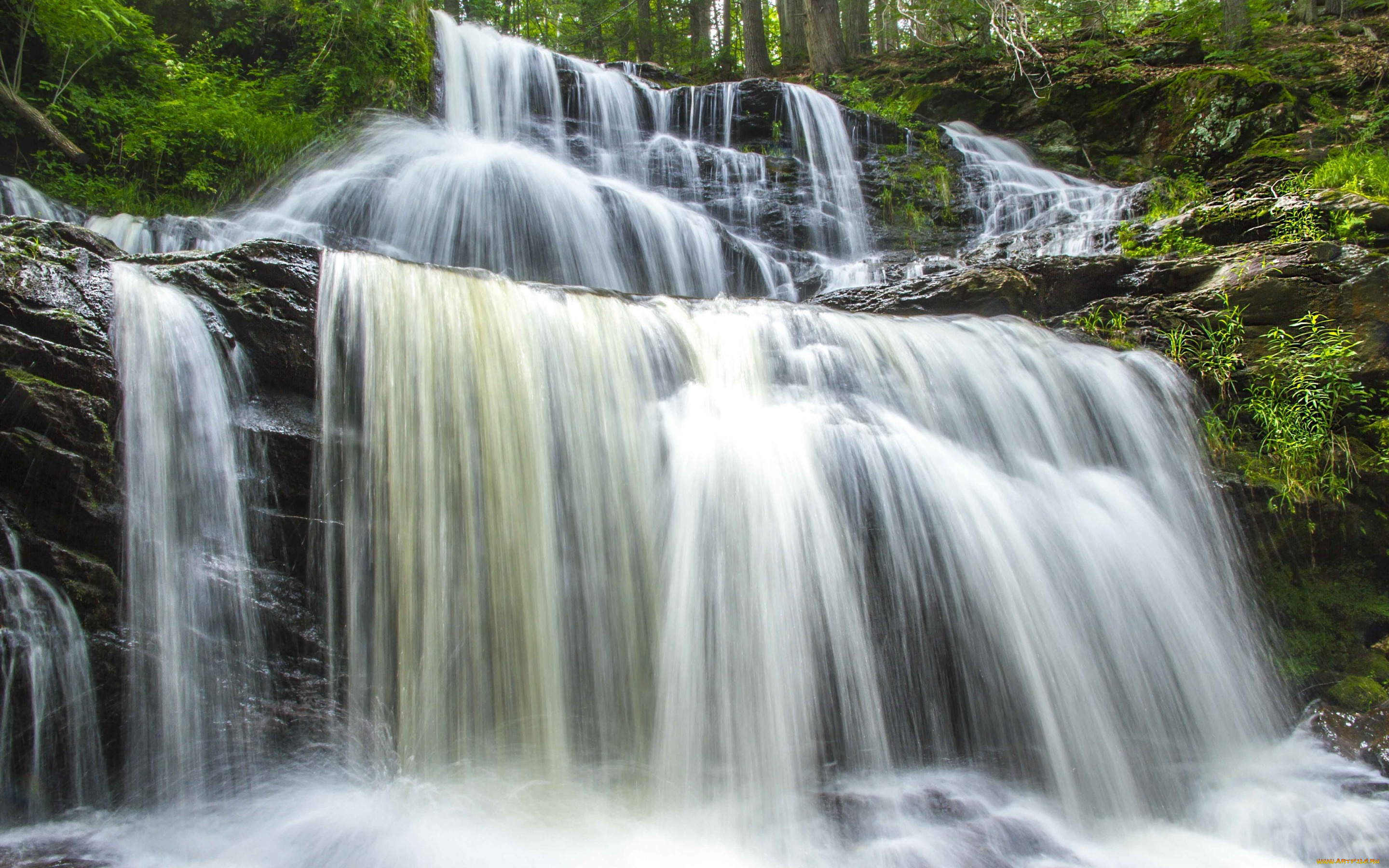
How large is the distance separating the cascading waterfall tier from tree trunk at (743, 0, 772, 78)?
4100mm

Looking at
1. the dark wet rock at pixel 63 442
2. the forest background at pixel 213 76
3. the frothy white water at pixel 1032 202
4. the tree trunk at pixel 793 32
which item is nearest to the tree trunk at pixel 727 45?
the tree trunk at pixel 793 32

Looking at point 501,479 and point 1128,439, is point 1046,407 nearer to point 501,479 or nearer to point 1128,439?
point 1128,439

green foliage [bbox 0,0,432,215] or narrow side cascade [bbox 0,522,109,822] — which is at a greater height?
green foliage [bbox 0,0,432,215]

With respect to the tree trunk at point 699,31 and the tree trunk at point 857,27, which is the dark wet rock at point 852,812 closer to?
the tree trunk at point 857,27

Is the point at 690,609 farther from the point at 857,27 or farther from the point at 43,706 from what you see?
the point at 857,27

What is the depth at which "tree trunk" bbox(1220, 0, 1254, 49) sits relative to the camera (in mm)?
11773

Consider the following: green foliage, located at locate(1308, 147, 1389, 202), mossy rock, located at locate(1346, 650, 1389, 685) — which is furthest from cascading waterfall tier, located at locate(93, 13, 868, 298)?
mossy rock, located at locate(1346, 650, 1389, 685)

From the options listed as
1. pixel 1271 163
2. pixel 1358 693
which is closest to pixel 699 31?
pixel 1271 163

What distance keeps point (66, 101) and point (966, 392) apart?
9.25 m

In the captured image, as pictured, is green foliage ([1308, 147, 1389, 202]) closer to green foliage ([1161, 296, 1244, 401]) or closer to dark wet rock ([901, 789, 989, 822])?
green foliage ([1161, 296, 1244, 401])

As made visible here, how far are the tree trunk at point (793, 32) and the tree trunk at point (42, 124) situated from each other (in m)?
13.6

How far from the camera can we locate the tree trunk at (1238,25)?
11.8 meters

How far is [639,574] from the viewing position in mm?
3770

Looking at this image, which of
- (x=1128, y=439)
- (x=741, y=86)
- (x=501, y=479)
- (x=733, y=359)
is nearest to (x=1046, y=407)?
(x=1128, y=439)
